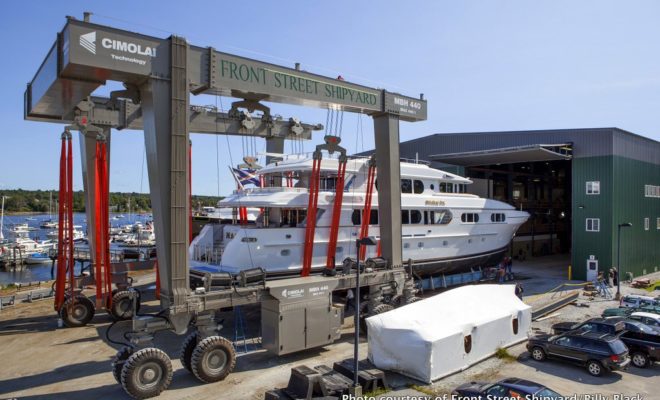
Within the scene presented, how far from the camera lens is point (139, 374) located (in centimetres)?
949

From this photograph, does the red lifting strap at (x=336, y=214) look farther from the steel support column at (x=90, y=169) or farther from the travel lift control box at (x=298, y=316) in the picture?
the steel support column at (x=90, y=169)

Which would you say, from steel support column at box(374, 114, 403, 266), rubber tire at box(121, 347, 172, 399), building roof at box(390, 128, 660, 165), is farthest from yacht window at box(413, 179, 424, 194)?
rubber tire at box(121, 347, 172, 399)

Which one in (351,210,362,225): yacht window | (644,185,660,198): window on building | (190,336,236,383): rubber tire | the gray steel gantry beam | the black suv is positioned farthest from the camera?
(644,185,660,198): window on building

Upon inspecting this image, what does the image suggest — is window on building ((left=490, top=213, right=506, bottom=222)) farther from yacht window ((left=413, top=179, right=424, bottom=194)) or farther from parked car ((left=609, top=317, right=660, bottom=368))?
parked car ((left=609, top=317, right=660, bottom=368))

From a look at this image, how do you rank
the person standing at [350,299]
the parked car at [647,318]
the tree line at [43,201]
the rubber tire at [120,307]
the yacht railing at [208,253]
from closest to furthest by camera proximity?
the parked car at [647,318] → the person standing at [350,299] → the rubber tire at [120,307] → the yacht railing at [208,253] → the tree line at [43,201]

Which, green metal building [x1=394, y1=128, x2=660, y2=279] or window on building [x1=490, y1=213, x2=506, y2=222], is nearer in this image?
green metal building [x1=394, y1=128, x2=660, y2=279]

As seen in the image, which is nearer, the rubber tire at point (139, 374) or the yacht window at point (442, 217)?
the rubber tire at point (139, 374)

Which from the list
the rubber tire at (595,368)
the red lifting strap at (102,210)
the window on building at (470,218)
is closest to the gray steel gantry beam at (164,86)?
the red lifting strap at (102,210)

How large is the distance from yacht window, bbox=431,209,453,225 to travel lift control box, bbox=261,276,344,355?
412 inches

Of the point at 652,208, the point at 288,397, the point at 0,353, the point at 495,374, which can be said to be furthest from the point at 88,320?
the point at 652,208

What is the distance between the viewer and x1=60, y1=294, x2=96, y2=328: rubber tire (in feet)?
51.1

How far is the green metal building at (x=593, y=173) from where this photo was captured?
2438 cm

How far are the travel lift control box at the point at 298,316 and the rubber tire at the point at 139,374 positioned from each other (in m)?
2.78

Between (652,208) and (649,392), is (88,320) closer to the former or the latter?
(649,392)
